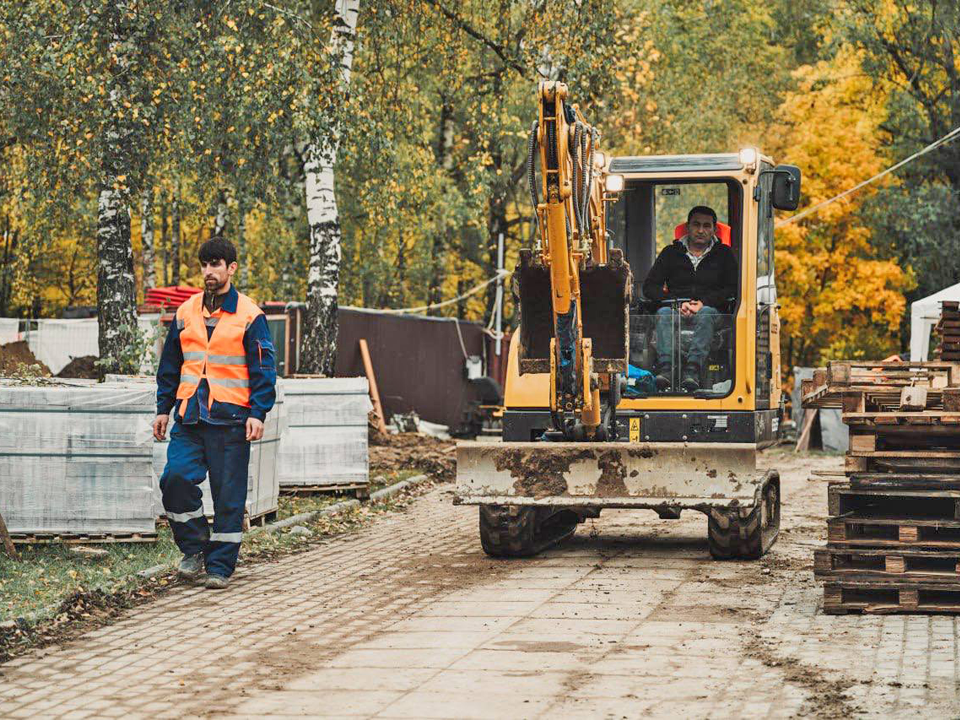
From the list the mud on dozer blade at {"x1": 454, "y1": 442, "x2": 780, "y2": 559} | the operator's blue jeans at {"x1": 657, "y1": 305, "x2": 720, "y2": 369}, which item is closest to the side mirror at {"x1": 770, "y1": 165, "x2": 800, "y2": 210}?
the operator's blue jeans at {"x1": 657, "y1": 305, "x2": 720, "y2": 369}

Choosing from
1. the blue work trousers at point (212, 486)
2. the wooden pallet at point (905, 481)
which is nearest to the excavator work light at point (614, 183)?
the blue work trousers at point (212, 486)

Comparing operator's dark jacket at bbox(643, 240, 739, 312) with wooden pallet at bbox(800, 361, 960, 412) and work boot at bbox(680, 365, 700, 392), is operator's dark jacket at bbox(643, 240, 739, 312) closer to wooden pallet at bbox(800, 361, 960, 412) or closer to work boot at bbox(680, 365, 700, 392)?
work boot at bbox(680, 365, 700, 392)

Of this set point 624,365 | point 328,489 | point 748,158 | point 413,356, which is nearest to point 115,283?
point 328,489

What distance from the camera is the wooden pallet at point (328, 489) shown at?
50.3ft

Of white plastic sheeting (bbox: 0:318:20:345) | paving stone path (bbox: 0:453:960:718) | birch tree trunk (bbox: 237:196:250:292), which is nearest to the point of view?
paving stone path (bbox: 0:453:960:718)

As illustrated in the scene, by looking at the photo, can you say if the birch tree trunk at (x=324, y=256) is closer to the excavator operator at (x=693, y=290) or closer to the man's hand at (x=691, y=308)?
the excavator operator at (x=693, y=290)

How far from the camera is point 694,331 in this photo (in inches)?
488

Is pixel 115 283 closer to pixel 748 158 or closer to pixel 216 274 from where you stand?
pixel 216 274

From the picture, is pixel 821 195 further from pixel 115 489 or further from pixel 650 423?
pixel 115 489

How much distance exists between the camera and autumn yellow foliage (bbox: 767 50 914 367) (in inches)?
1468

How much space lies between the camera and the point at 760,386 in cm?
1255

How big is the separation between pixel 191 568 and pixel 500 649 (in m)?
3.05

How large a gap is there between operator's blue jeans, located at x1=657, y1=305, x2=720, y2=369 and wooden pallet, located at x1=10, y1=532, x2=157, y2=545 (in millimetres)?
4245

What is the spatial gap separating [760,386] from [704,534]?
5.51 feet
